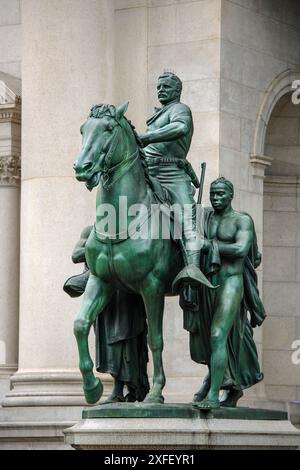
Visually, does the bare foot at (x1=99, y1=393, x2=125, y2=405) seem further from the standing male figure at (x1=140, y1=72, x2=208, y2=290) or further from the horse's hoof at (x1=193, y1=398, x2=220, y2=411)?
the standing male figure at (x1=140, y1=72, x2=208, y2=290)

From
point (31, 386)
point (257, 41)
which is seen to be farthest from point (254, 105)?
point (31, 386)

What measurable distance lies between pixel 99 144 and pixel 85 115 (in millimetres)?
8207

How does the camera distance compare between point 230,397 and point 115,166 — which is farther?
point 230,397

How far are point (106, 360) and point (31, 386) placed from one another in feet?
23.2

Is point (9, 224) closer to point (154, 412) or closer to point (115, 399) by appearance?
point (115, 399)

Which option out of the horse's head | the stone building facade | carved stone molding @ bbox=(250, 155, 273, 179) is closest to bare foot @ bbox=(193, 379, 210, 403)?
the horse's head

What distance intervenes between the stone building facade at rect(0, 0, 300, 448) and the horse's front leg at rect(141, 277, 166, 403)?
6.55m

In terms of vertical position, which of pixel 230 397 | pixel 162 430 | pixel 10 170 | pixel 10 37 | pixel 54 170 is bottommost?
pixel 162 430

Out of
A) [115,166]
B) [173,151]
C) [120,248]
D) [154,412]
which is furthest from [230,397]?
[115,166]

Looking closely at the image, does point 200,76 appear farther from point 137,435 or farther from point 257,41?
point 137,435

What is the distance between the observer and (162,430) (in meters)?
23.9

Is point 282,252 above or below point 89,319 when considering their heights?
above
